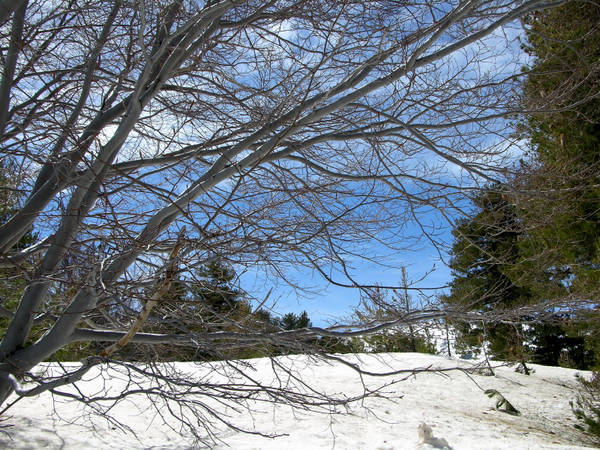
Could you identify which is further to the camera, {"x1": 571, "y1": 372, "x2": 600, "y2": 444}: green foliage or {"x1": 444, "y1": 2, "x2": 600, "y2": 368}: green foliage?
{"x1": 571, "y1": 372, "x2": 600, "y2": 444}: green foliage

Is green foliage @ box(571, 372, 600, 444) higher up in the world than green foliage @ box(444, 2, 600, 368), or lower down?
lower down

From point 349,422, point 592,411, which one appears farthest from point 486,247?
point 349,422

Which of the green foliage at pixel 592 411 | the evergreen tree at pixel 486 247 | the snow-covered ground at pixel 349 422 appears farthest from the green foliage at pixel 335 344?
the green foliage at pixel 592 411

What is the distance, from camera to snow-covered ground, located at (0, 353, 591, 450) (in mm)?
6090

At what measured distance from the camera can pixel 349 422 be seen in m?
7.45

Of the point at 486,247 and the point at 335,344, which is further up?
the point at 486,247

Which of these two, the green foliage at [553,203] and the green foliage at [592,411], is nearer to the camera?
the green foliage at [553,203]

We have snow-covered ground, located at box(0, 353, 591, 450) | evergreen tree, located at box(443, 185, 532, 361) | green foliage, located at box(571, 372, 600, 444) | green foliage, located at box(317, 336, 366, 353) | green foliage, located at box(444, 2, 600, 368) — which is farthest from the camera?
green foliage, located at box(571, 372, 600, 444)

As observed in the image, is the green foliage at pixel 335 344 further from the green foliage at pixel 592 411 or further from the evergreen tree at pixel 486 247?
the green foliage at pixel 592 411

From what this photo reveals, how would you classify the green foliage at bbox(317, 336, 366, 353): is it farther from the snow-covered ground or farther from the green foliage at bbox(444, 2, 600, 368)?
the green foliage at bbox(444, 2, 600, 368)

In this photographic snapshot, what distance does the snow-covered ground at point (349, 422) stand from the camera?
6090 mm

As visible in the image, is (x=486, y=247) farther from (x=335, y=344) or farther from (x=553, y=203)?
(x=335, y=344)

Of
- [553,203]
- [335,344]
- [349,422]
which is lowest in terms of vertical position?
[349,422]

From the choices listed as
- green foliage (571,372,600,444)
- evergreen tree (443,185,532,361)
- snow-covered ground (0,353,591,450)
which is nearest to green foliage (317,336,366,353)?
snow-covered ground (0,353,591,450)
